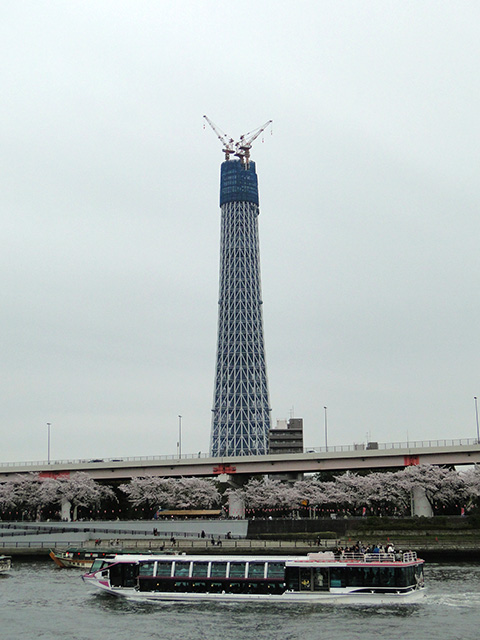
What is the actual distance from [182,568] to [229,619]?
28.4 ft

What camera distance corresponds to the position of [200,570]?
6153 cm

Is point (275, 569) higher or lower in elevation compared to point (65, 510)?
lower

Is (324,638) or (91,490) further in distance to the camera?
(91,490)

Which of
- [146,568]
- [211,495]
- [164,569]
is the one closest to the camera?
[164,569]

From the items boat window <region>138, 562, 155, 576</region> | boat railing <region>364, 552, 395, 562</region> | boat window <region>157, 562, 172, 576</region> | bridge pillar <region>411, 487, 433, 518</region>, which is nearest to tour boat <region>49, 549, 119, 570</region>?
boat window <region>138, 562, 155, 576</region>

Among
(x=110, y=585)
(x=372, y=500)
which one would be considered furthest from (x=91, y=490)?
(x=110, y=585)

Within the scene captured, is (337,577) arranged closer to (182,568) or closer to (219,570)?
(219,570)

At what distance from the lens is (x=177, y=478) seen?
486 ft

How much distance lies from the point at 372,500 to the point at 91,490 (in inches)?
1817

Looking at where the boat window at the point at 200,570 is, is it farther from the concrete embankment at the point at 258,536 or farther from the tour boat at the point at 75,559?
the concrete embankment at the point at 258,536

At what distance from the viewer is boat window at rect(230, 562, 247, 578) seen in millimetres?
60594

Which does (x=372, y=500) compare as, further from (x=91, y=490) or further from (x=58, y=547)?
(x=58, y=547)

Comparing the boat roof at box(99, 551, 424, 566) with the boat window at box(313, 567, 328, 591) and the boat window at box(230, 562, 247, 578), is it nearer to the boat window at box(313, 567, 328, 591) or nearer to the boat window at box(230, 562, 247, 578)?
the boat window at box(230, 562, 247, 578)

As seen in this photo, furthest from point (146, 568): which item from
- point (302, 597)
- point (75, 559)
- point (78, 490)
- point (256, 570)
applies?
point (78, 490)
